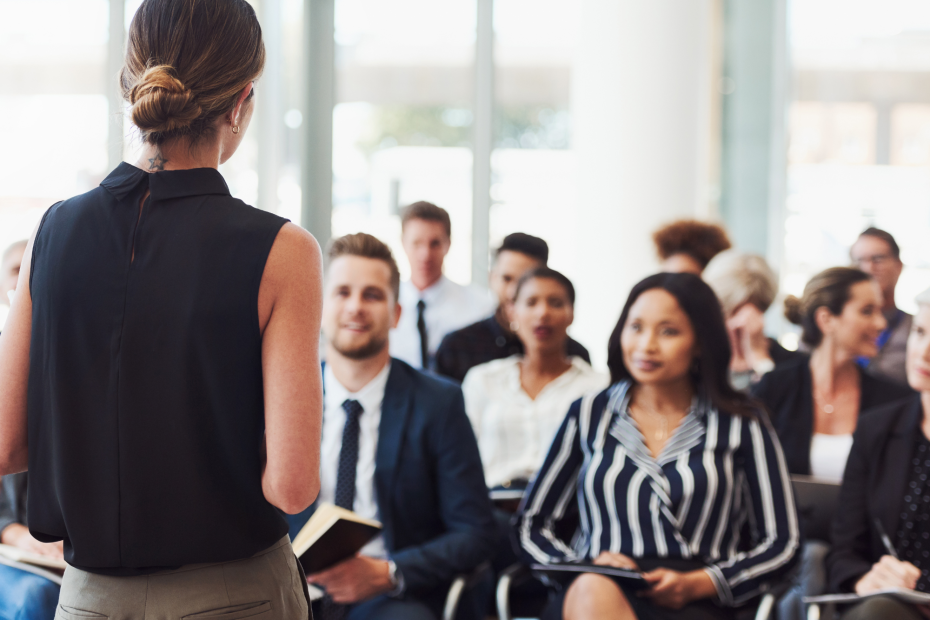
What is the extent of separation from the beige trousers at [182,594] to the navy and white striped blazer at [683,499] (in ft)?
5.09

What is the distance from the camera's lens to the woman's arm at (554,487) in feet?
8.96

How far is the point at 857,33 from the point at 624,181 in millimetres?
2817

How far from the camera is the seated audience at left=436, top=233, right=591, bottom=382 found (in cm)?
423

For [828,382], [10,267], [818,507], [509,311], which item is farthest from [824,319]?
[10,267]

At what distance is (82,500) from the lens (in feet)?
3.60

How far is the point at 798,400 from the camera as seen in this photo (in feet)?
11.1

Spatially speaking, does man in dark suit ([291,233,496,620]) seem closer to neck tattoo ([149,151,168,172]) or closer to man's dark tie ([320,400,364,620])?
man's dark tie ([320,400,364,620])

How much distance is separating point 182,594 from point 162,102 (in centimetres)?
61

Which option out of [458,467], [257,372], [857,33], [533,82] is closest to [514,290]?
[458,467]

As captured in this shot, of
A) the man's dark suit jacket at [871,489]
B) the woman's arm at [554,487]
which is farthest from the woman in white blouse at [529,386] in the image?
the man's dark suit jacket at [871,489]

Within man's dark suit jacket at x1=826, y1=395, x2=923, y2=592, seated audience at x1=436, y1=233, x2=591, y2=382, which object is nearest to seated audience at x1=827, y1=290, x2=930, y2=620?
man's dark suit jacket at x1=826, y1=395, x2=923, y2=592

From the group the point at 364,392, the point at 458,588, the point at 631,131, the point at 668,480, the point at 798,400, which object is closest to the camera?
the point at 458,588

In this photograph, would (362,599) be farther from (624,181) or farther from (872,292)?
(624,181)

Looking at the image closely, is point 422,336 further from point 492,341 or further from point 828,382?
point 828,382
